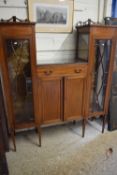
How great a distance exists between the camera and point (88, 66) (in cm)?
216

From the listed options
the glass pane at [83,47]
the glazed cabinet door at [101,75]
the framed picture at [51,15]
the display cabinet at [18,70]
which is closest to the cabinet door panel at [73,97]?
the glazed cabinet door at [101,75]

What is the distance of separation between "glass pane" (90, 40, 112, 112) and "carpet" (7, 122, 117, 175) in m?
0.50

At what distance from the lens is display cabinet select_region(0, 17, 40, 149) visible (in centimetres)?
173

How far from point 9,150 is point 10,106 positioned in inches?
26.5

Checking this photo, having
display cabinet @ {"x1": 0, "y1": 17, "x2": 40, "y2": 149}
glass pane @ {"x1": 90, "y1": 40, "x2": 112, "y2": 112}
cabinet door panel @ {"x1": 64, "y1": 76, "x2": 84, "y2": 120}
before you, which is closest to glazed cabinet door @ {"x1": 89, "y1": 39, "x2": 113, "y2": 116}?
glass pane @ {"x1": 90, "y1": 40, "x2": 112, "y2": 112}

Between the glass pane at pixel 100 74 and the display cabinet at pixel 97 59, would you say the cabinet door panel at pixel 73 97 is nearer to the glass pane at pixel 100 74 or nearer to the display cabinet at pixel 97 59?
the display cabinet at pixel 97 59

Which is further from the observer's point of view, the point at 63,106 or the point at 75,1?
the point at 75,1

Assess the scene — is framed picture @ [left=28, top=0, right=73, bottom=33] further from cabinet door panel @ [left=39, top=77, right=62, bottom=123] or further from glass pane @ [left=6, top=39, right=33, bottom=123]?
cabinet door panel @ [left=39, top=77, right=62, bottom=123]

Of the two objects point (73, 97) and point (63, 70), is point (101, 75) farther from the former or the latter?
point (63, 70)

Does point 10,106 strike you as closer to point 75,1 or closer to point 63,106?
point 63,106

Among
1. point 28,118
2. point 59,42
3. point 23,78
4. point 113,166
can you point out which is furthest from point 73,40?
point 113,166

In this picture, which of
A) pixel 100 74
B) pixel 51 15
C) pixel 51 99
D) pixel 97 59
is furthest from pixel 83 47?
pixel 51 99

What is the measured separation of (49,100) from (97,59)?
909mm

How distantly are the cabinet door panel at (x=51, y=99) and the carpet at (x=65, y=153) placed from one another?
15.6 inches
